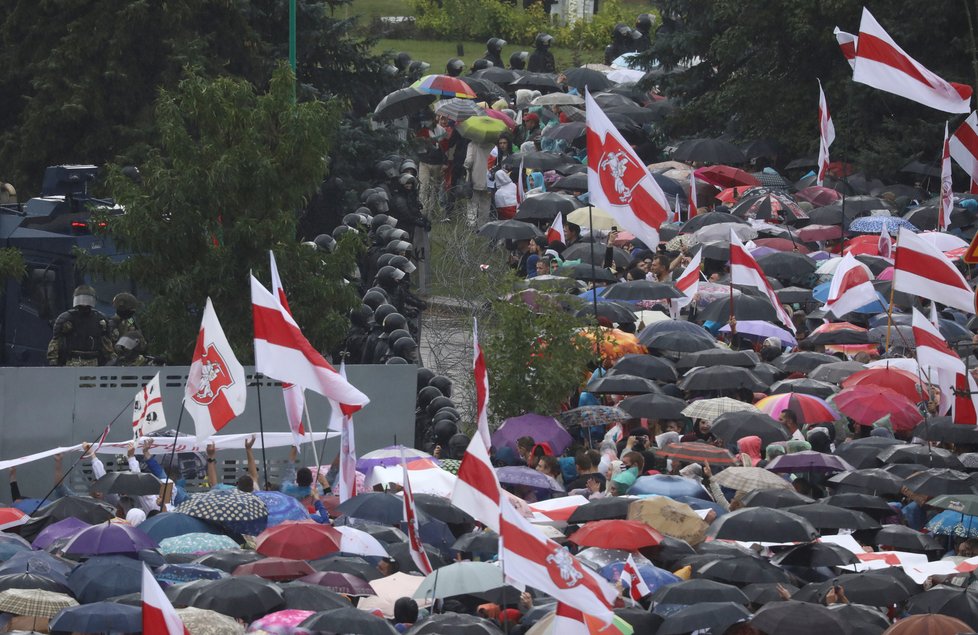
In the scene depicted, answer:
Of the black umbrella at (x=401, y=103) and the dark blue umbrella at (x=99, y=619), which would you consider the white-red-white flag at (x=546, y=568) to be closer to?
the dark blue umbrella at (x=99, y=619)

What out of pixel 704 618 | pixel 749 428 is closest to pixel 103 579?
pixel 704 618

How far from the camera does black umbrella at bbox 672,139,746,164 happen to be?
3538 cm

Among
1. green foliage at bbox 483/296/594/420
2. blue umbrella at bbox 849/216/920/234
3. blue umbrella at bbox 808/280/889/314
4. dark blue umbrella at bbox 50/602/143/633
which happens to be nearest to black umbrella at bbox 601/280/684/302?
green foliage at bbox 483/296/594/420

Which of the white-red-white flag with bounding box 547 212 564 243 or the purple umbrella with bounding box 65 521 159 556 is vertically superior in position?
the white-red-white flag with bounding box 547 212 564 243

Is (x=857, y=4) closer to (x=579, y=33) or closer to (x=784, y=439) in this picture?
(x=784, y=439)

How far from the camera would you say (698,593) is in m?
12.9

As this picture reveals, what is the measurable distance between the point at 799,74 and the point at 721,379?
1890 cm

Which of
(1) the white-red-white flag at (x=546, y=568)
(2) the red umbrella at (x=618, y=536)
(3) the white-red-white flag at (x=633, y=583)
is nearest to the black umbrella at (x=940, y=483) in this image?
(2) the red umbrella at (x=618, y=536)

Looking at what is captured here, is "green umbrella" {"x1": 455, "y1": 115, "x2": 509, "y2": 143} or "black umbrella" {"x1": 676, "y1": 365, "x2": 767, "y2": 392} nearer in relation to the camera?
"black umbrella" {"x1": 676, "y1": 365, "x2": 767, "y2": 392}

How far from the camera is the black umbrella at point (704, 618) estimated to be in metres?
12.3

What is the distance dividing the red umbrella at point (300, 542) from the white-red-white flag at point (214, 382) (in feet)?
6.29

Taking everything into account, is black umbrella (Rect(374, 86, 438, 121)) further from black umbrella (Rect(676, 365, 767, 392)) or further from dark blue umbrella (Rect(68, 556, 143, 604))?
dark blue umbrella (Rect(68, 556, 143, 604))

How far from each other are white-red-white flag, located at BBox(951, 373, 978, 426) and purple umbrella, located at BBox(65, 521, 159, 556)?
825 centimetres

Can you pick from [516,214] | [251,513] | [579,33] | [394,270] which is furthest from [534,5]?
[251,513]
